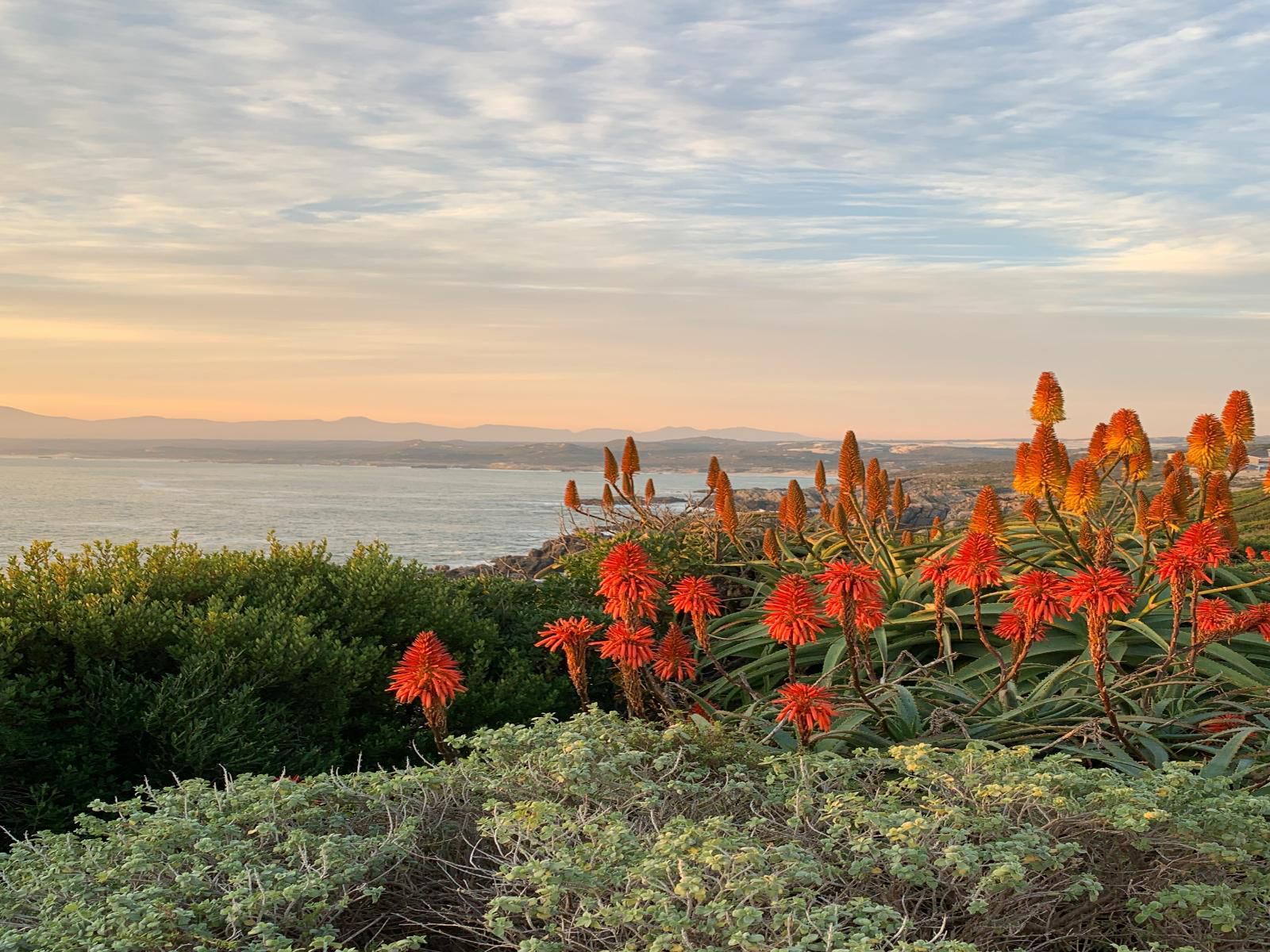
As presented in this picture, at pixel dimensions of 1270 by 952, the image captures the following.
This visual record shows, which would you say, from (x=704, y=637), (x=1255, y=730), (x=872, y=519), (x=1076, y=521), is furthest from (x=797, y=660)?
(x=1076, y=521)

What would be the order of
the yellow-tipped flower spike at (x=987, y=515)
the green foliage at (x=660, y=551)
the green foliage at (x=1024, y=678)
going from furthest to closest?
the green foliage at (x=660, y=551)
the yellow-tipped flower spike at (x=987, y=515)
the green foliage at (x=1024, y=678)

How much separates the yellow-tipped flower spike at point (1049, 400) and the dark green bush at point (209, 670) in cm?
318

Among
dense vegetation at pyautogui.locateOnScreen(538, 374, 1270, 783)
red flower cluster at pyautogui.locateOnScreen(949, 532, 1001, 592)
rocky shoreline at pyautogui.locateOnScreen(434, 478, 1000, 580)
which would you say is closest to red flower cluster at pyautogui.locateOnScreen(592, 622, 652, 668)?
dense vegetation at pyautogui.locateOnScreen(538, 374, 1270, 783)

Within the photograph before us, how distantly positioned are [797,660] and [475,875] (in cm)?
319

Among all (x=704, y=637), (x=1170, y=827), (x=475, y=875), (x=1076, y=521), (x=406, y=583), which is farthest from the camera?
(x=1076, y=521)

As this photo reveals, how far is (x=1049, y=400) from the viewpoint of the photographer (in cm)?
572

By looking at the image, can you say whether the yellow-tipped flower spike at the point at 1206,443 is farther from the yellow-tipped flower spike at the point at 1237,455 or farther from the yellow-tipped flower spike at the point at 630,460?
the yellow-tipped flower spike at the point at 630,460

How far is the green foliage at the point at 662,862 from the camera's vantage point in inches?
102

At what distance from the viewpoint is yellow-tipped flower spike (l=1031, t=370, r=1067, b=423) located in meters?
Result: 5.71

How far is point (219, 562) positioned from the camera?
646 cm

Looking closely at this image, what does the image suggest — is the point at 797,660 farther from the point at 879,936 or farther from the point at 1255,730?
the point at 879,936

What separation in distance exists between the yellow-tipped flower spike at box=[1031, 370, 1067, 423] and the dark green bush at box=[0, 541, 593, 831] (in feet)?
10.4

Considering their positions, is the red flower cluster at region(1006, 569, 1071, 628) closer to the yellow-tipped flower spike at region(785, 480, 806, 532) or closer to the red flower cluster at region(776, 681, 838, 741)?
the red flower cluster at region(776, 681, 838, 741)

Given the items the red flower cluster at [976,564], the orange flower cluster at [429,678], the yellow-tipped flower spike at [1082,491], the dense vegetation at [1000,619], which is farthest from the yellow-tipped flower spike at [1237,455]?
the orange flower cluster at [429,678]
